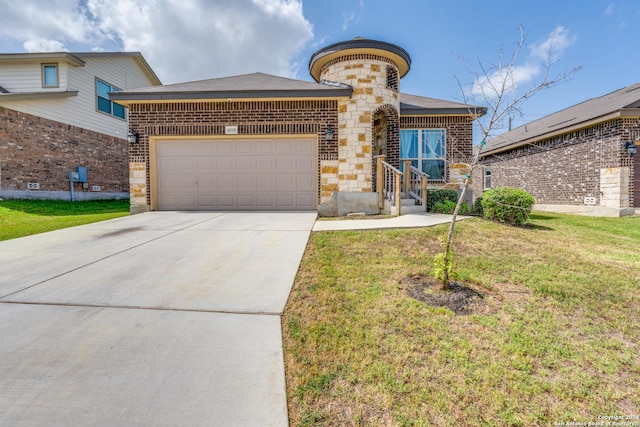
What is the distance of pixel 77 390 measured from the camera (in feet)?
6.22

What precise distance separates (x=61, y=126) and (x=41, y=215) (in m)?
5.30

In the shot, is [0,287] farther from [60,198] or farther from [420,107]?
[60,198]

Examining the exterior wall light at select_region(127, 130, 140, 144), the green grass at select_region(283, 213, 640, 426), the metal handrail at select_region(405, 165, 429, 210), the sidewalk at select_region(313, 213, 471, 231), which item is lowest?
the green grass at select_region(283, 213, 640, 426)

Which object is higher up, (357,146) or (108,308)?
(357,146)

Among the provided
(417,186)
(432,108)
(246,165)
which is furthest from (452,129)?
(246,165)

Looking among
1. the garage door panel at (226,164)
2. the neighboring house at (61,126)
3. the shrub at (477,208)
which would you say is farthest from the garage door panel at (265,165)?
the neighboring house at (61,126)

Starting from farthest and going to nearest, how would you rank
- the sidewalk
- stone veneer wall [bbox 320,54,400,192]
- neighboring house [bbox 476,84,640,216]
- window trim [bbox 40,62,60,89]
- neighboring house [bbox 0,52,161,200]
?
1. window trim [bbox 40,62,60,89]
2. neighboring house [bbox 0,52,161,200]
3. neighboring house [bbox 476,84,640,216]
4. stone veneer wall [bbox 320,54,400,192]
5. the sidewalk

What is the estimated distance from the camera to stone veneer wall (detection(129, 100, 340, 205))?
342 inches

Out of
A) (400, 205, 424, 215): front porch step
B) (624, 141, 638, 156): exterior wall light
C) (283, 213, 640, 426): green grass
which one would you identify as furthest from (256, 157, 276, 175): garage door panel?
(624, 141, 638, 156): exterior wall light

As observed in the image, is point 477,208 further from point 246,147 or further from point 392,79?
point 246,147

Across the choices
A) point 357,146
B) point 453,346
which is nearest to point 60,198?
point 357,146

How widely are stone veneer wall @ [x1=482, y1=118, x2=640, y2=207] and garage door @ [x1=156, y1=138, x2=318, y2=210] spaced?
5.75 meters

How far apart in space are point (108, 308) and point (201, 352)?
129cm

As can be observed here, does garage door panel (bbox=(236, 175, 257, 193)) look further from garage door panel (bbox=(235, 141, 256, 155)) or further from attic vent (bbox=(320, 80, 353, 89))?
attic vent (bbox=(320, 80, 353, 89))
